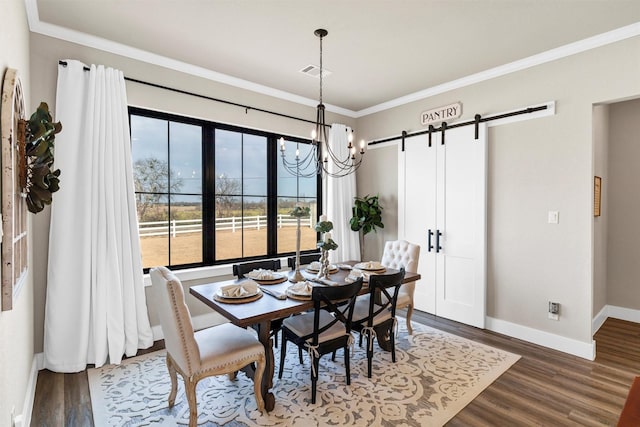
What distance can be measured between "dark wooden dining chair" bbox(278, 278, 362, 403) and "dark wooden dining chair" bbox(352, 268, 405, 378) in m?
0.18

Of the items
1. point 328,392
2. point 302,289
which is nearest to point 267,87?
point 302,289

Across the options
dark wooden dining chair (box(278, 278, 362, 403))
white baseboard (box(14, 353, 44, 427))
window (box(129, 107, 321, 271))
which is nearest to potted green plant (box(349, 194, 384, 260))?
window (box(129, 107, 321, 271))

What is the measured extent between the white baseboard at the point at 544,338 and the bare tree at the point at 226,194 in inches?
130

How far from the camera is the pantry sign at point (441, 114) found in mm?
3990

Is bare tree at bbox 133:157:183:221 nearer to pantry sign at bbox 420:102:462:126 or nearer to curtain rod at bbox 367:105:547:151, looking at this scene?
curtain rod at bbox 367:105:547:151

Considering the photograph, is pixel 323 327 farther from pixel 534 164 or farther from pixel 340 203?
pixel 534 164

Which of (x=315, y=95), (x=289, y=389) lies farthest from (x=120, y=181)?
(x=315, y=95)

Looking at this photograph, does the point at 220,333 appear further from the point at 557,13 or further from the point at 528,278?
the point at 557,13

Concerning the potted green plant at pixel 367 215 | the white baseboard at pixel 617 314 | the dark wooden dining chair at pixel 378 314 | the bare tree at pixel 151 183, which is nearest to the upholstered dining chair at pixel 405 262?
the dark wooden dining chair at pixel 378 314

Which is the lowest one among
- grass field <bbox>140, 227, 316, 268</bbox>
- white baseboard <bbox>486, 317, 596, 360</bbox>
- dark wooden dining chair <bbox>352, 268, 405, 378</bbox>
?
white baseboard <bbox>486, 317, 596, 360</bbox>

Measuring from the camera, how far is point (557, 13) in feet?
8.50

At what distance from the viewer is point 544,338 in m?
3.35

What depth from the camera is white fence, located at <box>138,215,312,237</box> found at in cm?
349

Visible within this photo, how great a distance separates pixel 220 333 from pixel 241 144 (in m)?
2.49
